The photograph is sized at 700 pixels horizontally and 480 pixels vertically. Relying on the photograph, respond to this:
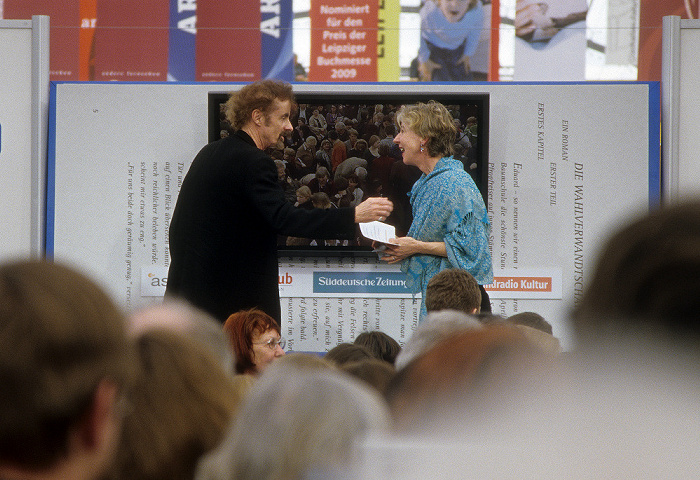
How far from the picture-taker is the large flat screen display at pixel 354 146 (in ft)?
13.2

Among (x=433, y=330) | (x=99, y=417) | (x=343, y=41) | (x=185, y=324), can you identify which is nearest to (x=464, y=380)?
(x=99, y=417)

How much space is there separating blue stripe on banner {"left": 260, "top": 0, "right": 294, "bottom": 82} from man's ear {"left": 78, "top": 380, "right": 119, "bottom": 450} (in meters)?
3.61

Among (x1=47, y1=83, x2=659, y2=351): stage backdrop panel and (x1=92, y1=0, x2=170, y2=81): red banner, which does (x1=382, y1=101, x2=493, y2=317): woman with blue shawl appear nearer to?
(x1=47, y1=83, x2=659, y2=351): stage backdrop panel

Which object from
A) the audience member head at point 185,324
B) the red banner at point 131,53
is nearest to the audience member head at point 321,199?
the red banner at point 131,53

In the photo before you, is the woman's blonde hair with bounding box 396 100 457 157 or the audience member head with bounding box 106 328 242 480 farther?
the woman's blonde hair with bounding box 396 100 457 157

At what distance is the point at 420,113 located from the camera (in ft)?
10.8

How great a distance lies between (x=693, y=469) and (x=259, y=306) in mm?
2436

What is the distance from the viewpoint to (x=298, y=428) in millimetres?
641

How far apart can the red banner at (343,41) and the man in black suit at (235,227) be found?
2906mm

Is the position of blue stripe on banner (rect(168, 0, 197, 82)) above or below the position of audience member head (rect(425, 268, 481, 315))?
above

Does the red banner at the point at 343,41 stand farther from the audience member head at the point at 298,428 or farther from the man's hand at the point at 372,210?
the audience member head at the point at 298,428

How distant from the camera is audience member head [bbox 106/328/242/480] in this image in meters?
0.95

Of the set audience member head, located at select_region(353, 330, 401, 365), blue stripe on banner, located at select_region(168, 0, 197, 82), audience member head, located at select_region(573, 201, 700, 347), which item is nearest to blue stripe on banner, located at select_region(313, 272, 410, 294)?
audience member head, located at select_region(353, 330, 401, 365)

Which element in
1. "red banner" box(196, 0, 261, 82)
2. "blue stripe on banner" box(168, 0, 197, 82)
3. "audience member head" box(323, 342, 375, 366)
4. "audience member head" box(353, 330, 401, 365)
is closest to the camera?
"audience member head" box(323, 342, 375, 366)
